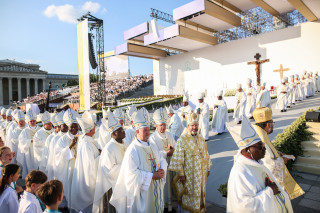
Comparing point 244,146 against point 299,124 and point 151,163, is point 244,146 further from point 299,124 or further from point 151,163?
point 299,124

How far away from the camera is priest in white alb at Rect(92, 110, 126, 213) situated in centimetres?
357

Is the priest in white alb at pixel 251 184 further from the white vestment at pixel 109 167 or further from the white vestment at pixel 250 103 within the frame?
the white vestment at pixel 250 103

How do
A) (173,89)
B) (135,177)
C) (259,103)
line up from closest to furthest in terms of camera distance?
1. (135,177)
2. (259,103)
3. (173,89)

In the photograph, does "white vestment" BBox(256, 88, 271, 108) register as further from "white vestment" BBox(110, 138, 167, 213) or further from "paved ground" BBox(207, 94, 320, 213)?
"white vestment" BBox(110, 138, 167, 213)

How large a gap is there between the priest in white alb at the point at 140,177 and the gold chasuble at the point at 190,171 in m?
0.45

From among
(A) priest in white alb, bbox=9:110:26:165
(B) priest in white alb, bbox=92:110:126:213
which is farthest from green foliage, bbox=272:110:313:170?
(A) priest in white alb, bbox=9:110:26:165

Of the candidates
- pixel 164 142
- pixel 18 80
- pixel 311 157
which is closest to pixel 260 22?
pixel 311 157

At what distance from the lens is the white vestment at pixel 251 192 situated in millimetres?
2199

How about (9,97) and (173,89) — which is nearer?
(173,89)

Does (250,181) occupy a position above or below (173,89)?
below

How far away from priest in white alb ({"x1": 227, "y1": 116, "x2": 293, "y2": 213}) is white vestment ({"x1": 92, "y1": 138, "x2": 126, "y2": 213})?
6.17ft

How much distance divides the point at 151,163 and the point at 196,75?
26439 mm

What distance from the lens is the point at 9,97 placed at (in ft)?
190

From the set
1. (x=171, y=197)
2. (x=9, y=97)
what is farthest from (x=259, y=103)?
(x=9, y=97)
